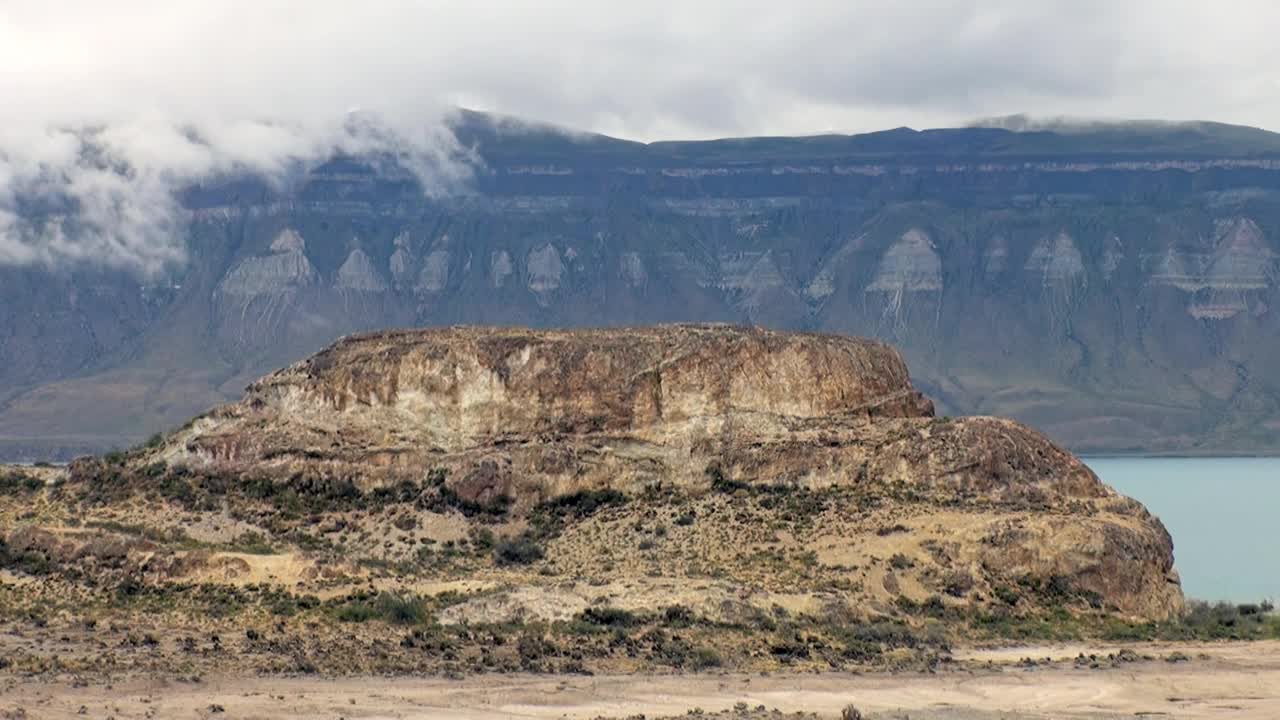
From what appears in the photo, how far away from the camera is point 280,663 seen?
2562 inches

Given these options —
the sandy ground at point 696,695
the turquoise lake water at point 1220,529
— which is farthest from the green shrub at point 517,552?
the turquoise lake water at point 1220,529

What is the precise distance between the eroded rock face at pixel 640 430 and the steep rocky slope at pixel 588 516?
101mm

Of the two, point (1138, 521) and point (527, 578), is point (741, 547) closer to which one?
point (527, 578)

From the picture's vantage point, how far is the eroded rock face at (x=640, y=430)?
81.1 m

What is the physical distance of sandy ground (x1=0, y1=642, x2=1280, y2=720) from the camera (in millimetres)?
58750

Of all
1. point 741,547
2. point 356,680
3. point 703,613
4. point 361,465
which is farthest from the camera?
point 361,465

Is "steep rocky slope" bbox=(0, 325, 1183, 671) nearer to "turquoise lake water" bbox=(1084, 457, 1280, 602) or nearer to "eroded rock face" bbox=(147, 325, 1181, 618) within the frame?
"eroded rock face" bbox=(147, 325, 1181, 618)

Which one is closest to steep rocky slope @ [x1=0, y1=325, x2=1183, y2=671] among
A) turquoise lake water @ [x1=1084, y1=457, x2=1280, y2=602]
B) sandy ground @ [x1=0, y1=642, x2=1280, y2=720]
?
sandy ground @ [x1=0, y1=642, x2=1280, y2=720]

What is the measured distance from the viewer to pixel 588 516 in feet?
271

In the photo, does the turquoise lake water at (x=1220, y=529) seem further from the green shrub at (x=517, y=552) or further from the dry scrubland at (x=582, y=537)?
the green shrub at (x=517, y=552)

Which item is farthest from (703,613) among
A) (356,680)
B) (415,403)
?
(415,403)

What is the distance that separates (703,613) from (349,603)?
1046 cm

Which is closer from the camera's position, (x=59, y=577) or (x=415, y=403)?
(x=59, y=577)

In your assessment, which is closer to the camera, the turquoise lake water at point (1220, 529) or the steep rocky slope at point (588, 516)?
the steep rocky slope at point (588, 516)
